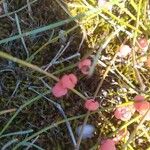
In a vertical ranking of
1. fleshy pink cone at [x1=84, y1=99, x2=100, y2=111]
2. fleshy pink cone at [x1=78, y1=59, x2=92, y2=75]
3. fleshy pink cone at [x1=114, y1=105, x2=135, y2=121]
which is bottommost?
fleshy pink cone at [x1=114, y1=105, x2=135, y2=121]

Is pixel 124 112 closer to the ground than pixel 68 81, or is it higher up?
closer to the ground

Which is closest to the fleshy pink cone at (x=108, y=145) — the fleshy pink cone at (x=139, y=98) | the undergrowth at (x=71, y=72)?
the undergrowth at (x=71, y=72)

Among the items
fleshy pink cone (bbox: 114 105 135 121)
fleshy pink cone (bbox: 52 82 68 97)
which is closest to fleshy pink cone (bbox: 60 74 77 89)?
fleshy pink cone (bbox: 52 82 68 97)

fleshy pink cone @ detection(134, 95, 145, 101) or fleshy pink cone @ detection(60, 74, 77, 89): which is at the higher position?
fleshy pink cone @ detection(60, 74, 77, 89)

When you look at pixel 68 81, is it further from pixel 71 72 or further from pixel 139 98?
pixel 139 98

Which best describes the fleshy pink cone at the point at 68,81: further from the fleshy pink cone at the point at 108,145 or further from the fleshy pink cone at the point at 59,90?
the fleshy pink cone at the point at 108,145

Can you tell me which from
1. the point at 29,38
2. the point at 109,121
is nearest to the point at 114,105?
the point at 109,121

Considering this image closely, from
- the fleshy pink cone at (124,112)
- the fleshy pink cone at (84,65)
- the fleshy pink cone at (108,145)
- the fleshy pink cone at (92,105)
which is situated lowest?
the fleshy pink cone at (108,145)

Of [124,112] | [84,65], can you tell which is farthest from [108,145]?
[84,65]

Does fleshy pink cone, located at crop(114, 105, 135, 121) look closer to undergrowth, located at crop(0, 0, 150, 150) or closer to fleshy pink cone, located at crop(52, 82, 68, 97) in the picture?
undergrowth, located at crop(0, 0, 150, 150)

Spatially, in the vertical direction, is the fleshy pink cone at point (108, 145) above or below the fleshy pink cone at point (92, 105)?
below
